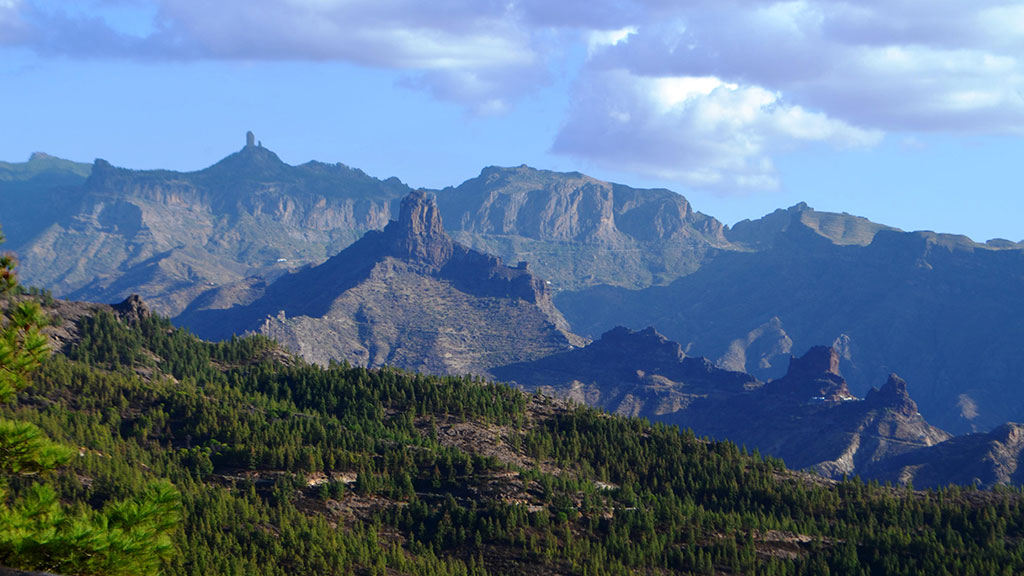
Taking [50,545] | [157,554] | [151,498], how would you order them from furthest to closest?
1. [151,498]
2. [157,554]
3. [50,545]

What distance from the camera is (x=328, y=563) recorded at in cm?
19400

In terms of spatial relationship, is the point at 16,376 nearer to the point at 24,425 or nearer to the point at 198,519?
the point at 24,425

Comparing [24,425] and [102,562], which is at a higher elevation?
[24,425]

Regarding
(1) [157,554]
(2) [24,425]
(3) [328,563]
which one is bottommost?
(3) [328,563]

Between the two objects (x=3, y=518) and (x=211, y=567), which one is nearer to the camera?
(x=3, y=518)

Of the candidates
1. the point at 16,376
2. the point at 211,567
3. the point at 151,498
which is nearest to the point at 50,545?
the point at 151,498

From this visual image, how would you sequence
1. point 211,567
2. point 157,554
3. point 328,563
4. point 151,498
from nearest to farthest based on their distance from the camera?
point 157,554, point 151,498, point 211,567, point 328,563

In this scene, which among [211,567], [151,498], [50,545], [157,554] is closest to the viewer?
[50,545]

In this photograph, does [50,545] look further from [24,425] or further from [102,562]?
[24,425]

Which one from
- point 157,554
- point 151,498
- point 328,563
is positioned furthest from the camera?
point 328,563

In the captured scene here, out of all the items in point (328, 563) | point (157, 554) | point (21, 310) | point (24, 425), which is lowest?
point (328, 563)

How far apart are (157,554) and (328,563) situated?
135m

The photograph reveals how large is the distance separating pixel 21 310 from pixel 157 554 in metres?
17.2

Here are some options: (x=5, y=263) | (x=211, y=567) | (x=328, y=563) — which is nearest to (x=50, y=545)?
(x=5, y=263)
